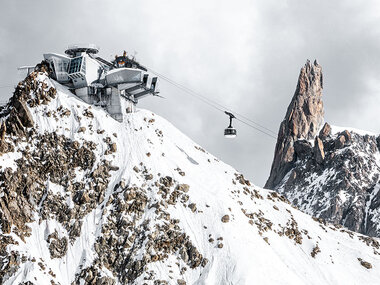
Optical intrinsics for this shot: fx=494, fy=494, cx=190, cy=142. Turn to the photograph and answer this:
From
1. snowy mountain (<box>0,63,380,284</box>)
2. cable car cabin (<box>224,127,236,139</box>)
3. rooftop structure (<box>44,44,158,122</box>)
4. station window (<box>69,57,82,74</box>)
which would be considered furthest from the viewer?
rooftop structure (<box>44,44,158,122</box>)

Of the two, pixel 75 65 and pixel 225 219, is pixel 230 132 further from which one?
pixel 75 65

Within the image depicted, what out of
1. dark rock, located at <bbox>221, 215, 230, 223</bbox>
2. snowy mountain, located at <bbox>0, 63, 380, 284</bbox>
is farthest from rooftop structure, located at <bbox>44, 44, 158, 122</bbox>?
dark rock, located at <bbox>221, 215, 230, 223</bbox>

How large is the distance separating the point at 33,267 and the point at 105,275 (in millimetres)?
9402

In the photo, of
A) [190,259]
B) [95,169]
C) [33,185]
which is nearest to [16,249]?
[33,185]

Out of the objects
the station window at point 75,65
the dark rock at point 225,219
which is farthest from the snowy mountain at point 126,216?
the station window at point 75,65

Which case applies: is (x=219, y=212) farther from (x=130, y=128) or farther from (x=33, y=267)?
(x=33, y=267)

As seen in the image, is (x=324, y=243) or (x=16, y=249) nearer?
Answer: (x=16, y=249)

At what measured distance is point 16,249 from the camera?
209 ft

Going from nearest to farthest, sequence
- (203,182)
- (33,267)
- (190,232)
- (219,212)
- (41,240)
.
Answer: (33,267), (41,240), (190,232), (219,212), (203,182)

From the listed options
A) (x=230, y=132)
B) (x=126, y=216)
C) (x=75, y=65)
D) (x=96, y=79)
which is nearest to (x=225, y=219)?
(x=230, y=132)

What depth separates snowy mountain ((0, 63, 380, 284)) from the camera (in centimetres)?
6744

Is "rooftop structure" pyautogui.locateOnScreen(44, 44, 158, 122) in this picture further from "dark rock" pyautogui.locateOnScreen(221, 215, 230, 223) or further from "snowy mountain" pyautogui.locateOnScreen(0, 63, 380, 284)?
"dark rock" pyautogui.locateOnScreen(221, 215, 230, 223)

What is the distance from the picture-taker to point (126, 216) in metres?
73.1

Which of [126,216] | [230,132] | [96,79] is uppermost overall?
[96,79]
